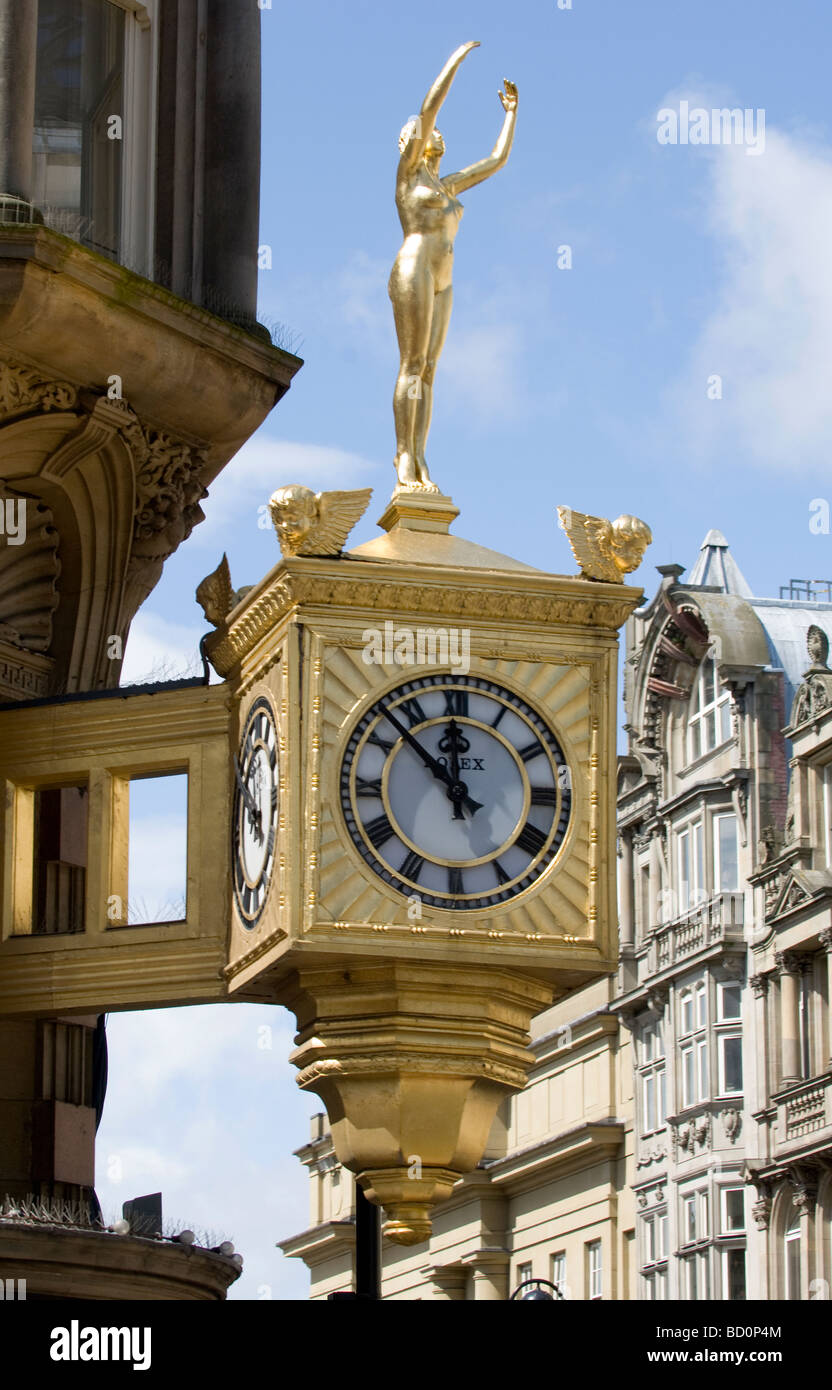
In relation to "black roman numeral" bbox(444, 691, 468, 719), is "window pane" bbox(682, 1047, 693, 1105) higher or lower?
higher

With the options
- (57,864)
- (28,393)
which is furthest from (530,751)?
(28,393)

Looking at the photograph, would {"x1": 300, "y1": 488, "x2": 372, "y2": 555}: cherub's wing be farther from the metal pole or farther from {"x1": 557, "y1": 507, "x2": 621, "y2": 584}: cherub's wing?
the metal pole

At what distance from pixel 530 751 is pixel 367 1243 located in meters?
1.65

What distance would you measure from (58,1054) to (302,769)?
8.02 ft

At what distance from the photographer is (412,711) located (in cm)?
942

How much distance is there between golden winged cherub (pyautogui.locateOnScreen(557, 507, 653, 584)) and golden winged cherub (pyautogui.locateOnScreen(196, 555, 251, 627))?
1206 millimetres

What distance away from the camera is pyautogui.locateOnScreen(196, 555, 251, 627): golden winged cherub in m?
10.2

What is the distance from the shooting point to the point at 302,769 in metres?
9.26

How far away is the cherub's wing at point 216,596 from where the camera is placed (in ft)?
33.5

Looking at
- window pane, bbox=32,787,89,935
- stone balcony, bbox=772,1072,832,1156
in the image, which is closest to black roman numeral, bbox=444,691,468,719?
window pane, bbox=32,787,89,935

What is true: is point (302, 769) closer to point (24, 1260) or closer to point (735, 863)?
point (24, 1260)

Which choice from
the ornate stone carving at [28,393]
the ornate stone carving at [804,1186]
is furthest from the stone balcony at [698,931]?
the ornate stone carving at [28,393]

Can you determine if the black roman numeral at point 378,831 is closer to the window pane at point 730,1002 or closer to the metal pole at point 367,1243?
the metal pole at point 367,1243

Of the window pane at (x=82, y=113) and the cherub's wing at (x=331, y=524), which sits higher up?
the window pane at (x=82, y=113)
